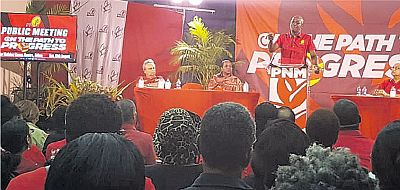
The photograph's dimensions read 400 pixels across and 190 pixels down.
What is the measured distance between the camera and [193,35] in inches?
370

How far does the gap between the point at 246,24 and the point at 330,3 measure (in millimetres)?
1292

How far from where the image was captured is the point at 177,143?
246 cm

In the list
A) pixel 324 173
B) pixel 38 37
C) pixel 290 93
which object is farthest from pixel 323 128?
pixel 290 93

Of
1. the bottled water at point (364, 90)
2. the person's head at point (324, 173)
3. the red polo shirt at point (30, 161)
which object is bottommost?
the red polo shirt at point (30, 161)

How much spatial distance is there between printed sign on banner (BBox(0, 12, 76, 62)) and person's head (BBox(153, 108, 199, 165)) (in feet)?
15.8

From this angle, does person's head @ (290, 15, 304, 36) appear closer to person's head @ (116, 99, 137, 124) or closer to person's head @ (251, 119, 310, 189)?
person's head @ (116, 99, 137, 124)

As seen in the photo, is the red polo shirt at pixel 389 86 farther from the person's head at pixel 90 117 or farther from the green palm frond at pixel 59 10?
the person's head at pixel 90 117

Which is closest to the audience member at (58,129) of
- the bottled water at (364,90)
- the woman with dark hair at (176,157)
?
the woman with dark hair at (176,157)

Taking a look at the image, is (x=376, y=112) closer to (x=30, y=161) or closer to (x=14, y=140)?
(x=30, y=161)

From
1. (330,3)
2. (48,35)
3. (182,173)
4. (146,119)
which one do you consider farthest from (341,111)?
(330,3)

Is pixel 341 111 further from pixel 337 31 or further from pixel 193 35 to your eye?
pixel 193 35

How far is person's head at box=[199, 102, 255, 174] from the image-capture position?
6.39 ft

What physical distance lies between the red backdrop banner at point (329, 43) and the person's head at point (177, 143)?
5424 millimetres

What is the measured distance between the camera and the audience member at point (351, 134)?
11.5 ft
